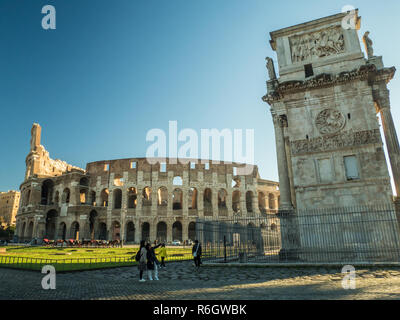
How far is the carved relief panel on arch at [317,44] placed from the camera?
13.6 metres

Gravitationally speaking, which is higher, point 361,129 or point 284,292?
point 361,129

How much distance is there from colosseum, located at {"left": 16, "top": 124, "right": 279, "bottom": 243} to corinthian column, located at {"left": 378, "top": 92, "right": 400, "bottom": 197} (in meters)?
26.2

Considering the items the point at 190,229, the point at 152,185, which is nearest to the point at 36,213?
the point at 152,185

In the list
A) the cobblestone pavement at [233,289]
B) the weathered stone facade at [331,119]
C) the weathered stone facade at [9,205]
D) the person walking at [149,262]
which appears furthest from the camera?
the weathered stone facade at [9,205]

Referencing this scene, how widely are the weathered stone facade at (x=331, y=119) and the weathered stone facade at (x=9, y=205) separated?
3637 inches

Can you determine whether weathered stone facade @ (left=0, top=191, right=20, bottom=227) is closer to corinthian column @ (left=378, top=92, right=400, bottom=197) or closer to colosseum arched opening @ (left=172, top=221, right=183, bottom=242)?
colosseum arched opening @ (left=172, top=221, right=183, bottom=242)

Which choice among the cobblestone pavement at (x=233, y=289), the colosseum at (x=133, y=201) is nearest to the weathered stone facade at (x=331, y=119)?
the cobblestone pavement at (x=233, y=289)

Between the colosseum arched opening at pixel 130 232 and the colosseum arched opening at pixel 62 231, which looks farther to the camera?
the colosseum arched opening at pixel 130 232

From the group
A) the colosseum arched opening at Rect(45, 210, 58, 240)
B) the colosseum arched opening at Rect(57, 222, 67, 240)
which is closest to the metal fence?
the colosseum arched opening at Rect(57, 222, 67, 240)

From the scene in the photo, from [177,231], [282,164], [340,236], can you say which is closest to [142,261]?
[340,236]

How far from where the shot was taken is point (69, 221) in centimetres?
3791

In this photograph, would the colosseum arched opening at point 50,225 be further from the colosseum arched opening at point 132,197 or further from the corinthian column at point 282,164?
the corinthian column at point 282,164
